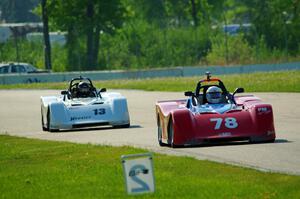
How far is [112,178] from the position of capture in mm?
15680

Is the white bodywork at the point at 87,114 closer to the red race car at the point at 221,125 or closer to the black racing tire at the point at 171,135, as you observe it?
the black racing tire at the point at 171,135

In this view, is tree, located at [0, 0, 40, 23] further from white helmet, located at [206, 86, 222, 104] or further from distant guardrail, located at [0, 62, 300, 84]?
white helmet, located at [206, 86, 222, 104]

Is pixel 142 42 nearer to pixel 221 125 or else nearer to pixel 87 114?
pixel 87 114

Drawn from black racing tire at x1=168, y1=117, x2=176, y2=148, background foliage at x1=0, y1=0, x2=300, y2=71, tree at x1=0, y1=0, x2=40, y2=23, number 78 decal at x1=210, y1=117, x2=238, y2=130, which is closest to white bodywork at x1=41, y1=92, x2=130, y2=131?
black racing tire at x1=168, y1=117, x2=176, y2=148

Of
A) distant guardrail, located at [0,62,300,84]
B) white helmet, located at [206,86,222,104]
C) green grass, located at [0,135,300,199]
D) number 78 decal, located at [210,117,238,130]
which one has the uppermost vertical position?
white helmet, located at [206,86,222,104]

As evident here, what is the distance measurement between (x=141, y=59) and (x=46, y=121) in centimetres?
3774

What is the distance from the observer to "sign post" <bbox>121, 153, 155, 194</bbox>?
465 inches

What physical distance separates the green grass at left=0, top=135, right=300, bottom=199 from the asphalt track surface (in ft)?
2.18

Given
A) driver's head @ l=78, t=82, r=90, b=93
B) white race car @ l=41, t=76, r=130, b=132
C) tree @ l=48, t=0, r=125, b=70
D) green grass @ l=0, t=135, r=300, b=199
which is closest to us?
green grass @ l=0, t=135, r=300, b=199

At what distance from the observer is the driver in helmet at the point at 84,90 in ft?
90.5

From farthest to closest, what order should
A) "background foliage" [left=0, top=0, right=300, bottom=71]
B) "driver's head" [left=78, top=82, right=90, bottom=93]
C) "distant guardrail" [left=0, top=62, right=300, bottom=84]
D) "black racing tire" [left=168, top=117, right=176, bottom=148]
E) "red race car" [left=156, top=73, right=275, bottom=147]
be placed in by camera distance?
"background foliage" [left=0, top=0, right=300, bottom=71] → "distant guardrail" [left=0, top=62, right=300, bottom=84] → "driver's head" [left=78, top=82, right=90, bottom=93] → "black racing tire" [left=168, top=117, right=176, bottom=148] → "red race car" [left=156, top=73, right=275, bottom=147]

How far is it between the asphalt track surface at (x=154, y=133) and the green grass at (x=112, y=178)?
0.67 metres

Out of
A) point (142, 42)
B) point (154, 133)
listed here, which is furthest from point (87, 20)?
point (154, 133)

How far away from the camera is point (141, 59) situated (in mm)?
65062
